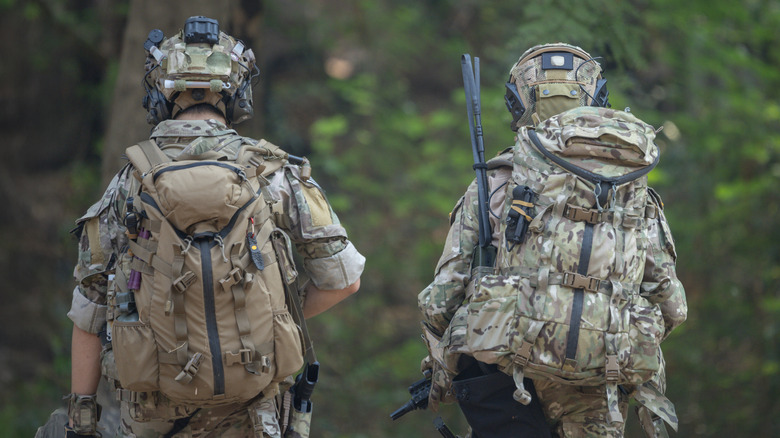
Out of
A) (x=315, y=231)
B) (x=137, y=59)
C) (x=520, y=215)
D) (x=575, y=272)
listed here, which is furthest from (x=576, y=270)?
(x=137, y=59)

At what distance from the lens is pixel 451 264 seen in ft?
12.2

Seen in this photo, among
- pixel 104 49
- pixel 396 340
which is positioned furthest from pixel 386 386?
pixel 104 49

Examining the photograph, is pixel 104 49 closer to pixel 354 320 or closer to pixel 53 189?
pixel 53 189

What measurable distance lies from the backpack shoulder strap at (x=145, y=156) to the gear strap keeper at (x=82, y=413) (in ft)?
3.36

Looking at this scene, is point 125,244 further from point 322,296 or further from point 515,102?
point 515,102

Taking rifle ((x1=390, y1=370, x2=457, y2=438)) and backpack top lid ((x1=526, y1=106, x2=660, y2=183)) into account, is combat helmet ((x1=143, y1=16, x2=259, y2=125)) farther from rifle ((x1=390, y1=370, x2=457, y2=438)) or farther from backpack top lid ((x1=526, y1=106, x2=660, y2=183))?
rifle ((x1=390, y1=370, x2=457, y2=438))

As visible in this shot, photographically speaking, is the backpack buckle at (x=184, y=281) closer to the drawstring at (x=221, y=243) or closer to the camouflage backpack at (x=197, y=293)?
the camouflage backpack at (x=197, y=293)

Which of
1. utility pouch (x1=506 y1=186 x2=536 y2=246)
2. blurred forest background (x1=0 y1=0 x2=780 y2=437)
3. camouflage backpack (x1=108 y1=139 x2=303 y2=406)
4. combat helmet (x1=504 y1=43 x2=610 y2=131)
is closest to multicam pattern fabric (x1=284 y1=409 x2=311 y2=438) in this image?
camouflage backpack (x1=108 y1=139 x2=303 y2=406)

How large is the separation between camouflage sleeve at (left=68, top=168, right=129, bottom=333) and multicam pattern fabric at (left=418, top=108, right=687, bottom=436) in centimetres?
151

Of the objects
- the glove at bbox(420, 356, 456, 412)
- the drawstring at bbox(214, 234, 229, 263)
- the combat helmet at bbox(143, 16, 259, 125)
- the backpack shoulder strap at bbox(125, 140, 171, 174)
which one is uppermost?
the combat helmet at bbox(143, 16, 259, 125)

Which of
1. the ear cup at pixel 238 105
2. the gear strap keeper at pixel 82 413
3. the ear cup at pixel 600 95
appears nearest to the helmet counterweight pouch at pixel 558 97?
the ear cup at pixel 600 95

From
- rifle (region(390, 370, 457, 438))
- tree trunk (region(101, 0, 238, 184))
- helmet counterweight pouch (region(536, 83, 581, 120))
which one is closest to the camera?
helmet counterweight pouch (region(536, 83, 581, 120))

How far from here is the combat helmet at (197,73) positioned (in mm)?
3508

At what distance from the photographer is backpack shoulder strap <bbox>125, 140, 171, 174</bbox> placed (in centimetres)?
334
